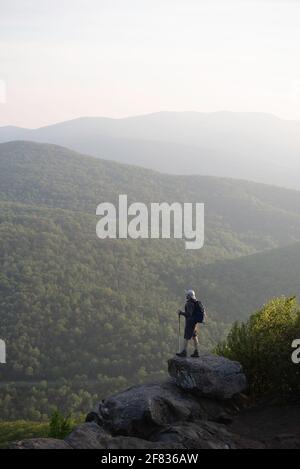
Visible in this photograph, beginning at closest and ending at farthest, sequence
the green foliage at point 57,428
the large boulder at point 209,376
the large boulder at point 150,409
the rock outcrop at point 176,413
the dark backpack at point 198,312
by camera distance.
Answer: the rock outcrop at point 176,413 < the large boulder at point 150,409 < the large boulder at point 209,376 < the dark backpack at point 198,312 < the green foliage at point 57,428

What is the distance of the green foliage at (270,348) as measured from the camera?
1984 centimetres

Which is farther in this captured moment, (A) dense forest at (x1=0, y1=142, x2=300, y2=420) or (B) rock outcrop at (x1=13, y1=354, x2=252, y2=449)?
(A) dense forest at (x1=0, y1=142, x2=300, y2=420)

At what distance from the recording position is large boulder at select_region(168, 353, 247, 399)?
1938cm

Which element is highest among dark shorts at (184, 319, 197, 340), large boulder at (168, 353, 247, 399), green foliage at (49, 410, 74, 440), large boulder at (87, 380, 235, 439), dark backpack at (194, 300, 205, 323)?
dark backpack at (194, 300, 205, 323)

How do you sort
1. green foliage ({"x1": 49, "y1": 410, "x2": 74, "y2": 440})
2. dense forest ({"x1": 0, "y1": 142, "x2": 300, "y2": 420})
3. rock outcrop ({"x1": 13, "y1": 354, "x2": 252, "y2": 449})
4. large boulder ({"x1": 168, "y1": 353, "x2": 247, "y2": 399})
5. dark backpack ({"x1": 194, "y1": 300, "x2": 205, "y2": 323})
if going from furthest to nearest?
dense forest ({"x1": 0, "y1": 142, "x2": 300, "y2": 420}) → green foliage ({"x1": 49, "y1": 410, "x2": 74, "y2": 440}) → dark backpack ({"x1": 194, "y1": 300, "x2": 205, "y2": 323}) → large boulder ({"x1": 168, "y1": 353, "x2": 247, "y2": 399}) → rock outcrop ({"x1": 13, "y1": 354, "x2": 252, "y2": 449})

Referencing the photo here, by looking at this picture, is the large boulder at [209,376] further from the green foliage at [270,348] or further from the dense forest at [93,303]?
the dense forest at [93,303]

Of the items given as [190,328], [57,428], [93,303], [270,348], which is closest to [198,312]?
[190,328]

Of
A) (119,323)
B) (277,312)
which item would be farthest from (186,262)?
(277,312)

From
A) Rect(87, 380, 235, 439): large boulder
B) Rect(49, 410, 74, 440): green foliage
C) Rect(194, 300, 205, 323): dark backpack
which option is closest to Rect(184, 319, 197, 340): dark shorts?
Rect(194, 300, 205, 323): dark backpack

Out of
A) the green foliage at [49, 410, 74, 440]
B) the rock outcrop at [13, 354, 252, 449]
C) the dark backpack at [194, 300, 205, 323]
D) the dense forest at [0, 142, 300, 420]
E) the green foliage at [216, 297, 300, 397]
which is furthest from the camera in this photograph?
the dense forest at [0, 142, 300, 420]

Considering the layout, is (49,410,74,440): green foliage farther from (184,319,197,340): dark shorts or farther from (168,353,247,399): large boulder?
(184,319,197,340): dark shorts

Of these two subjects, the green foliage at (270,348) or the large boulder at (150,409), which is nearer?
the large boulder at (150,409)

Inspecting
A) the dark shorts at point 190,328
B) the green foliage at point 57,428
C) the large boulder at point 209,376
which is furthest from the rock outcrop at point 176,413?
the green foliage at point 57,428

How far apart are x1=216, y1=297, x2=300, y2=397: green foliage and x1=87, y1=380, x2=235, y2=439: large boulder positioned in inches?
76.5
